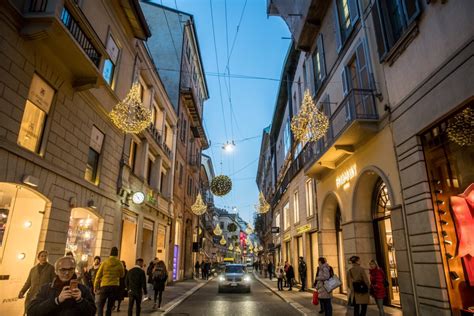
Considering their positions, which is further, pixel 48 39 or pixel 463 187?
pixel 48 39

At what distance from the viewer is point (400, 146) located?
952 cm

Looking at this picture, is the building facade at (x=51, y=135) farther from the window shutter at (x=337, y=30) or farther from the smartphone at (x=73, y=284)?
the window shutter at (x=337, y=30)

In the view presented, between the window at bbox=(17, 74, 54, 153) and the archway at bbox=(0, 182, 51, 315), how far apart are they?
1.26 m

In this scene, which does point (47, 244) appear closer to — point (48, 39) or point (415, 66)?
point (48, 39)

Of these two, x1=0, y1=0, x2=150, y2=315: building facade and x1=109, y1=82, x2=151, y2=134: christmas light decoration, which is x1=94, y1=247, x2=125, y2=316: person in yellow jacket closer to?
x1=0, y1=0, x2=150, y2=315: building facade

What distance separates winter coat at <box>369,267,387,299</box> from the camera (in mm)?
8570

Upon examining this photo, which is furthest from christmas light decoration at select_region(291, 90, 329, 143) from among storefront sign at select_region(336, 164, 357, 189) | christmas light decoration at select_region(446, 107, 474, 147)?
christmas light decoration at select_region(446, 107, 474, 147)

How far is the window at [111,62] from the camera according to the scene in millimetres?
13359

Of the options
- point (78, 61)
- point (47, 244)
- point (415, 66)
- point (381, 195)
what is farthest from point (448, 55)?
point (47, 244)

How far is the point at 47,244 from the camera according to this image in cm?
930

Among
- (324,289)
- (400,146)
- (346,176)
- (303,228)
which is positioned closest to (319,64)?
(346,176)

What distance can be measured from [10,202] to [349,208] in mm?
11605

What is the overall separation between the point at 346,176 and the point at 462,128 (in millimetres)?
6313

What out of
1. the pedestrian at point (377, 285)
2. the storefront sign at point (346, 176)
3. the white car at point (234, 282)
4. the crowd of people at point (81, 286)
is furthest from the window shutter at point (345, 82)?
the white car at point (234, 282)
